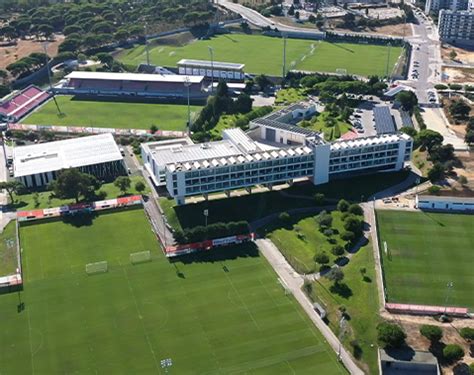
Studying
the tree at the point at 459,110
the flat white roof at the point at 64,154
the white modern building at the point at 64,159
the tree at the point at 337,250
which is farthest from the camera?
the tree at the point at 459,110

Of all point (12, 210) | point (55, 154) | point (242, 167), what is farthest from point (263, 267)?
point (55, 154)

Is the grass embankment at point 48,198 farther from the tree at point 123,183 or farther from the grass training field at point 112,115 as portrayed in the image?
the grass training field at point 112,115

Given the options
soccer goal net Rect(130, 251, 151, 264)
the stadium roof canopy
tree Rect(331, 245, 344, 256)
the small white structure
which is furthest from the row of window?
the stadium roof canopy

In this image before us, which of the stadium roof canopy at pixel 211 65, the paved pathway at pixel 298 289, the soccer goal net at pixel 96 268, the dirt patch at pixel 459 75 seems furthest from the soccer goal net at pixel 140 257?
the dirt patch at pixel 459 75

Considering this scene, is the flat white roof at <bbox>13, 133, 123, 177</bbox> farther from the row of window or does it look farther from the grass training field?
the row of window

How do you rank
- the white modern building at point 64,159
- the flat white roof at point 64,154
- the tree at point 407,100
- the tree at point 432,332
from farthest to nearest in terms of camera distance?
1. the tree at point 407,100
2. the flat white roof at point 64,154
3. the white modern building at point 64,159
4. the tree at point 432,332

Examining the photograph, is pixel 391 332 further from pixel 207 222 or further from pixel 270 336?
pixel 207 222
